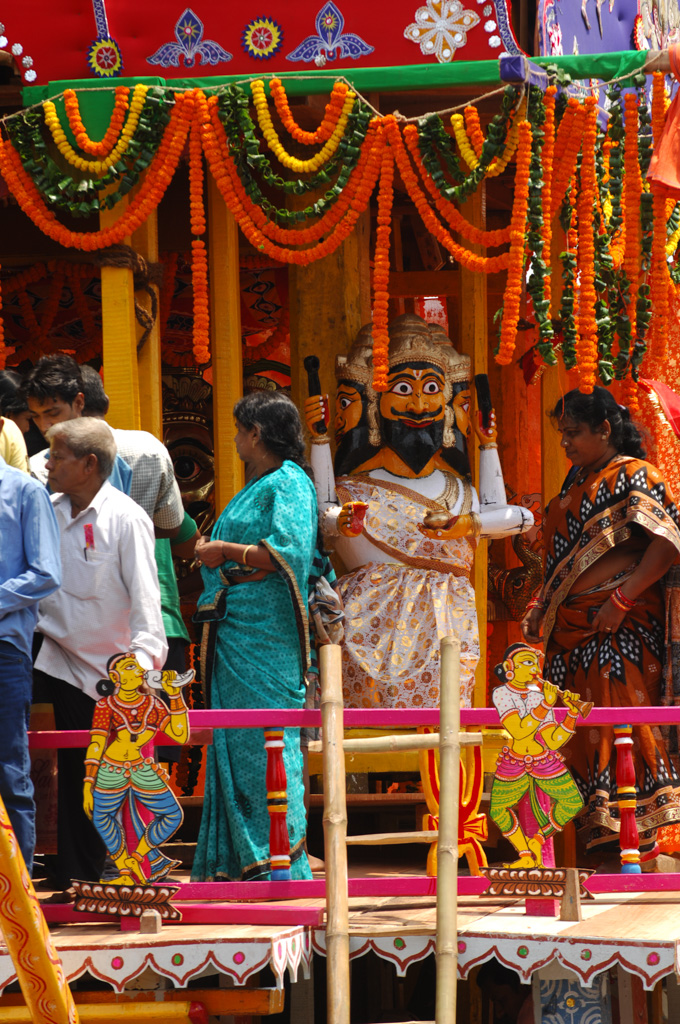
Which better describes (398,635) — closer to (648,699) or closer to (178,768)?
(648,699)

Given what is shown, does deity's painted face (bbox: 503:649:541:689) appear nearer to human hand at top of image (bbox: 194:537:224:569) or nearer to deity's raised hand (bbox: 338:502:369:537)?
human hand at top of image (bbox: 194:537:224:569)

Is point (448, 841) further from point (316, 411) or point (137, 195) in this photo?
point (137, 195)

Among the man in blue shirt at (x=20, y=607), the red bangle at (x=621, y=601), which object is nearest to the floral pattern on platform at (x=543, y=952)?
the man in blue shirt at (x=20, y=607)

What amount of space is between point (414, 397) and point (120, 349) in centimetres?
128

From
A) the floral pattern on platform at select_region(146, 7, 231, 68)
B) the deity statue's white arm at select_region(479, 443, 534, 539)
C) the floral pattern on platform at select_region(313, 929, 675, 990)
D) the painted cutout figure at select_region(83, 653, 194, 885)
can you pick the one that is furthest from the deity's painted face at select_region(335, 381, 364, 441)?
the floral pattern on platform at select_region(313, 929, 675, 990)

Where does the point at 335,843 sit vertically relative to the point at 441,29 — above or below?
below

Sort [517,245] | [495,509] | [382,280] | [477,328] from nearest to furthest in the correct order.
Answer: [517,245] → [382,280] → [495,509] → [477,328]

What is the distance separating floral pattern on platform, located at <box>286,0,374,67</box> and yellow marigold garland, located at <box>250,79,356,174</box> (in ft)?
1.08

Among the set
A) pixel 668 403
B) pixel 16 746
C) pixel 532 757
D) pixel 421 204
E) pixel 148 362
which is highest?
pixel 421 204

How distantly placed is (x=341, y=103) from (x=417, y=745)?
2579 millimetres

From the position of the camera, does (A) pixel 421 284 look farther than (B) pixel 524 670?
Yes

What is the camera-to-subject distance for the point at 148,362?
21.7 ft

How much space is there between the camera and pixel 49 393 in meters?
5.43

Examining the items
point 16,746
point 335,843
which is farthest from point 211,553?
point 335,843
